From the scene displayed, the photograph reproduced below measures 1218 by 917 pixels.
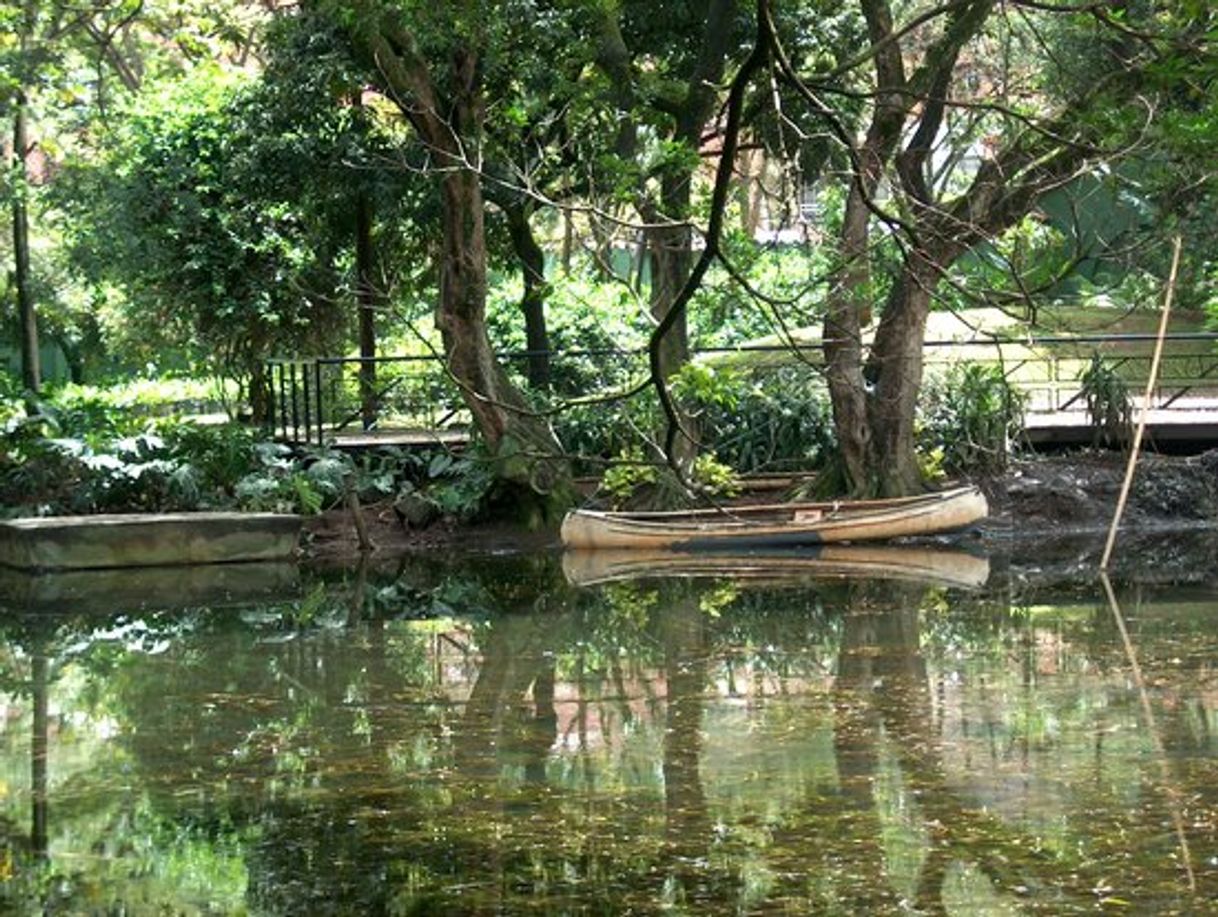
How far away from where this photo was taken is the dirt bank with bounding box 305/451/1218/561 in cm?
1995

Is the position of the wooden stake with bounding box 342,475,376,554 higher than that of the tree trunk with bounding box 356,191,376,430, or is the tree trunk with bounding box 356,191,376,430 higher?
the tree trunk with bounding box 356,191,376,430

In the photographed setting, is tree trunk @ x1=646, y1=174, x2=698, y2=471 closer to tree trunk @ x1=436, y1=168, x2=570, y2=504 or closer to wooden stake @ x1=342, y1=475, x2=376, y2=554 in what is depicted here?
tree trunk @ x1=436, y1=168, x2=570, y2=504

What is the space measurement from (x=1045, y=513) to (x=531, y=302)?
6.69m

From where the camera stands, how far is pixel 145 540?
1853 centimetres

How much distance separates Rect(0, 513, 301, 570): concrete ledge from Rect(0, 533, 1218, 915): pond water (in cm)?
219

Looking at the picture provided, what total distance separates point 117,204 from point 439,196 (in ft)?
13.6

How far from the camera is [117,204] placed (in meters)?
22.0

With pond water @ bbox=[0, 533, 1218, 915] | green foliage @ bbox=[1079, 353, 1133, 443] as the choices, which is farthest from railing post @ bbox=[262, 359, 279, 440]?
green foliage @ bbox=[1079, 353, 1133, 443]

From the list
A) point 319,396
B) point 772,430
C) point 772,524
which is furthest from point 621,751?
point 319,396

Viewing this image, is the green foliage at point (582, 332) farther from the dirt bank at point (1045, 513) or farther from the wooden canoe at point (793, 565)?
the wooden canoe at point (793, 565)

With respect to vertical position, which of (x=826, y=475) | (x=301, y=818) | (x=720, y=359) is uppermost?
(x=720, y=359)

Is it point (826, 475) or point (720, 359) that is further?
point (720, 359)

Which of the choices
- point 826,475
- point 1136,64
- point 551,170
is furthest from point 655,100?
point 1136,64

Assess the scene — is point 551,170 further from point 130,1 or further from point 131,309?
point 131,309
